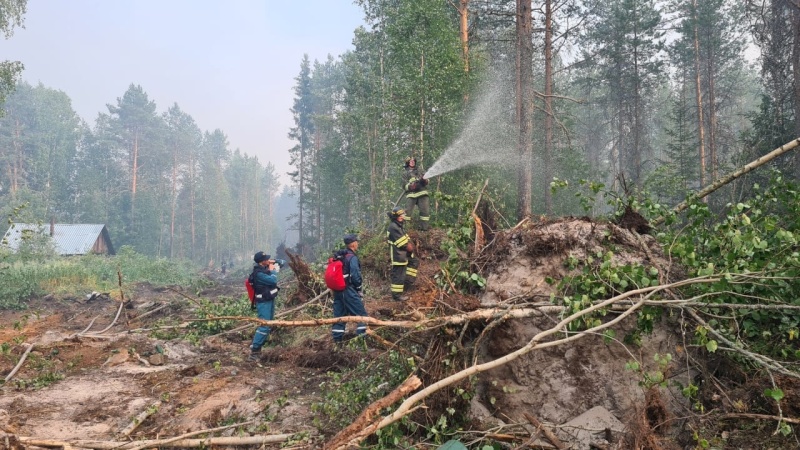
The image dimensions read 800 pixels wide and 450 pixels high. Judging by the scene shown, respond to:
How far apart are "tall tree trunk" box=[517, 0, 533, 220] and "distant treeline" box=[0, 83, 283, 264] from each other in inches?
1551

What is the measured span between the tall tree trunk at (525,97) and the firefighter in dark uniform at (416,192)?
2996 millimetres

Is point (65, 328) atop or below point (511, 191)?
below

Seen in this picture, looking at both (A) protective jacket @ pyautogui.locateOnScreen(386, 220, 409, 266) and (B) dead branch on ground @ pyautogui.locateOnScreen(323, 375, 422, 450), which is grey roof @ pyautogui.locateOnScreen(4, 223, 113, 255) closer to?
(A) protective jacket @ pyautogui.locateOnScreen(386, 220, 409, 266)

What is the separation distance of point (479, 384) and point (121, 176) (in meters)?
60.4

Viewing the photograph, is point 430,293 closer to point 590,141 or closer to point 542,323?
point 542,323

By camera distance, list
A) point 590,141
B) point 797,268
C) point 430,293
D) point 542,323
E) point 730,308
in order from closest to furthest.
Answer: point 797,268 → point 730,308 → point 542,323 → point 430,293 → point 590,141

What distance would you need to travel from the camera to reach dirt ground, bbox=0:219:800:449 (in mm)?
3853

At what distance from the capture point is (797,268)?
3754 millimetres

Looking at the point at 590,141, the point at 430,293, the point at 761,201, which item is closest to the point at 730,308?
the point at 761,201

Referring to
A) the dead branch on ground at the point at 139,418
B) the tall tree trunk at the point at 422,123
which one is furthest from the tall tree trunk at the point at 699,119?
the dead branch on ground at the point at 139,418

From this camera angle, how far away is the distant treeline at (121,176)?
4862 cm

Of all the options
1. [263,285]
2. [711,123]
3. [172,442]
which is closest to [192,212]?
[711,123]

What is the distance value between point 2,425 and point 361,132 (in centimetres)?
2447

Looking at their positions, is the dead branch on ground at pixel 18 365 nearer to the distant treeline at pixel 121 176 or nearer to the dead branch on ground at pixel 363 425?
the dead branch on ground at pixel 363 425
